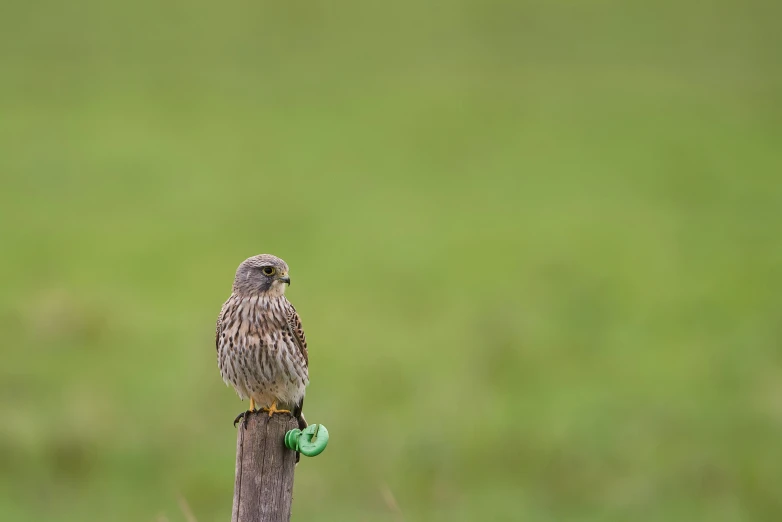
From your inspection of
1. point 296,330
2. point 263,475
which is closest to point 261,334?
point 296,330

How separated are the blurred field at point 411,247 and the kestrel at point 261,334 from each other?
4630 millimetres

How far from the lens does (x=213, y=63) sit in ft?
98.4

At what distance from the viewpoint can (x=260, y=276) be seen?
617cm

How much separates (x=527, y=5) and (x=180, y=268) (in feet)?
62.7

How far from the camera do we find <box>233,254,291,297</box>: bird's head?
6.15m

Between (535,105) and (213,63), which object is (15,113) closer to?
(213,63)

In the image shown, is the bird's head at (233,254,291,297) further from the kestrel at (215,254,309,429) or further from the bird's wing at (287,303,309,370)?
the bird's wing at (287,303,309,370)

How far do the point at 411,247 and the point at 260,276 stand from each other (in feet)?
44.7

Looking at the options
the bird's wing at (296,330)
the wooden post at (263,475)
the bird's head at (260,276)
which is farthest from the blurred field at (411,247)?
the wooden post at (263,475)

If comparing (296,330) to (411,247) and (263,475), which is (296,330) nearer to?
(263,475)

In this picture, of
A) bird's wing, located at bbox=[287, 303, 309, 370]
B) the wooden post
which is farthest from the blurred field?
the wooden post

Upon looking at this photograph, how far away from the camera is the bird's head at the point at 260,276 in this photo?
6.15 metres

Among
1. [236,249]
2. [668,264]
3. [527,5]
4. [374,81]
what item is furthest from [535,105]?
[236,249]

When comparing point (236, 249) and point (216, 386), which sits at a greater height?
point (236, 249)
